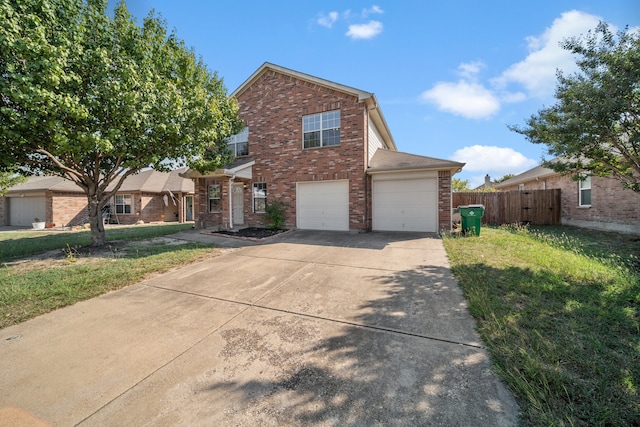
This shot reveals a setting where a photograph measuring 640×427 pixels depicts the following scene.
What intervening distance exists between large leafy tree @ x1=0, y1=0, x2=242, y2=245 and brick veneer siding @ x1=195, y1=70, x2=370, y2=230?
12.5 feet

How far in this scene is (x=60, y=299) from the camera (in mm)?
4301

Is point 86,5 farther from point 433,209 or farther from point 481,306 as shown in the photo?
point 433,209

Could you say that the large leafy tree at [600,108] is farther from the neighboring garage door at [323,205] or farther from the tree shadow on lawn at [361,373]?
the neighboring garage door at [323,205]

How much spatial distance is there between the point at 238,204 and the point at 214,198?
4.69ft

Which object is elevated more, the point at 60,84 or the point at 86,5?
the point at 86,5

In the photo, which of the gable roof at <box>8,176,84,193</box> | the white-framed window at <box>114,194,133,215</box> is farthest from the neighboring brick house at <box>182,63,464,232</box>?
the gable roof at <box>8,176,84,193</box>

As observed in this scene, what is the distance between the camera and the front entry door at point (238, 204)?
1396 cm

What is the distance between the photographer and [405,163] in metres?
11.2

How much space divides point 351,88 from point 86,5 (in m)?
8.80

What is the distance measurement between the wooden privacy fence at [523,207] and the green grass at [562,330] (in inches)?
378

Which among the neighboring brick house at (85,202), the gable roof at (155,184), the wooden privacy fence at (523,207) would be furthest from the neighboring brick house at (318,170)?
the neighboring brick house at (85,202)

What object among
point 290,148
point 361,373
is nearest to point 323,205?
point 290,148

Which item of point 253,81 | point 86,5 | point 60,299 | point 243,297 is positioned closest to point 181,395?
point 243,297

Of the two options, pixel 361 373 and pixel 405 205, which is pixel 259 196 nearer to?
pixel 405 205
